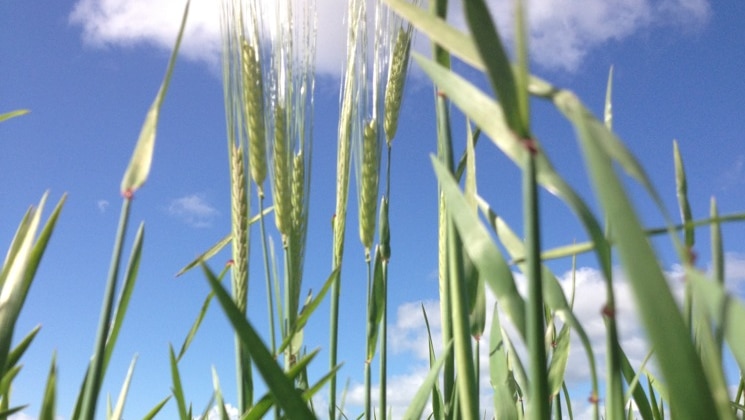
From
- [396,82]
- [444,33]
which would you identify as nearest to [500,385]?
[444,33]

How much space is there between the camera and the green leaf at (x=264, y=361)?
40 cm

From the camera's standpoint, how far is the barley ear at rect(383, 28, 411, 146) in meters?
1.28

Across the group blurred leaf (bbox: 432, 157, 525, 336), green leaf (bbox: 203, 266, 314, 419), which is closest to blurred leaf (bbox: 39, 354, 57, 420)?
green leaf (bbox: 203, 266, 314, 419)

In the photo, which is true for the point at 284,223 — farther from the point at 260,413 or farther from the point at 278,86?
the point at 260,413

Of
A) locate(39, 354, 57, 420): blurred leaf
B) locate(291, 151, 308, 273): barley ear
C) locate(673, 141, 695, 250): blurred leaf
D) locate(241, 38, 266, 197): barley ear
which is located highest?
locate(241, 38, 266, 197): barley ear

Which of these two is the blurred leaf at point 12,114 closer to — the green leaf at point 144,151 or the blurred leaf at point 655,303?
the green leaf at point 144,151

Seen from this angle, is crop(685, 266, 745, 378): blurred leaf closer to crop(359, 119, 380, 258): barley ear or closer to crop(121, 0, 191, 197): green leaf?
crop(121, 0, 191, 197): green leaf

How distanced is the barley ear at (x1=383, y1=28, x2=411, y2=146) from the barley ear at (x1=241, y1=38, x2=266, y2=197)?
11.7 inches

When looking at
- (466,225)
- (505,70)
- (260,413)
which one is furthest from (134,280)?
(505,70)

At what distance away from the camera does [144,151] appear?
50 cm

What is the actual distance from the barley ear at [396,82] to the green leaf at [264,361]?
3.04ft

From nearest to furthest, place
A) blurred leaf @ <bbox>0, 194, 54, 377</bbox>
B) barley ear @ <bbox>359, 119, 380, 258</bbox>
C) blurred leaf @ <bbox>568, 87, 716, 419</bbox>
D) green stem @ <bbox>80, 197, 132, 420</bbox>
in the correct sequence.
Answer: blurred leaf @ <bbox>568, 87, 716, 419</bbox> → green stem @ <bbox>80, 197, 132, 420</bbox> → blurred leaf @ <bbox>0, 194, 54, 377</bbox> → barley ear @ <bbox>359, 119, 380, 258</bbox>

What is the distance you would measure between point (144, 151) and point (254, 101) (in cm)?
60

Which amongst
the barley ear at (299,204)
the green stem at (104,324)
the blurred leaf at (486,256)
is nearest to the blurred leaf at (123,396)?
the barley ear at (299,204)
